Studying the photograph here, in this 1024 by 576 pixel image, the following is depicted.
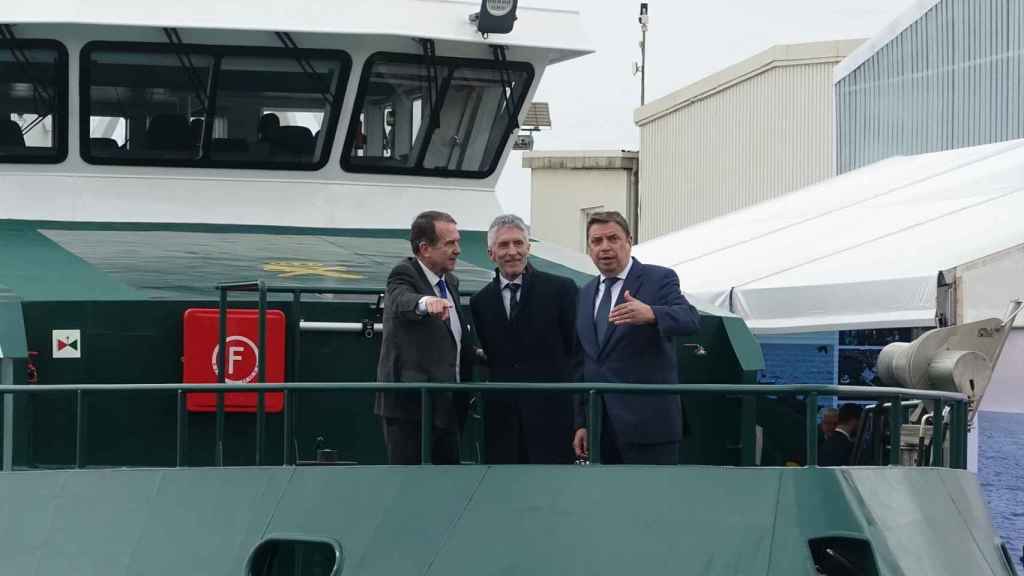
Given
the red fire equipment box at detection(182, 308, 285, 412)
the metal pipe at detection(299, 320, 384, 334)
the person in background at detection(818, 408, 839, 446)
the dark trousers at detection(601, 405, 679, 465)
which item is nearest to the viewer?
the dark trousers at detection(601, 405, 679, 465)

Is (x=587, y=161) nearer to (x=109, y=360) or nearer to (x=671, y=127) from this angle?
(x=671, y=127)

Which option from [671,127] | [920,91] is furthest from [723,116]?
[920,91]

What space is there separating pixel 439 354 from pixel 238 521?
1.06 metres

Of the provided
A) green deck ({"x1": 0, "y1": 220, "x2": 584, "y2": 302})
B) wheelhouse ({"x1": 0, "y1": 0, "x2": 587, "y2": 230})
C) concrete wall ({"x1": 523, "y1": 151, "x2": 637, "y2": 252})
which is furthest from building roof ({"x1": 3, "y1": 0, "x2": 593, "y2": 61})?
concrete wall ({"x1": 523, "y1": 151, "x2": 637, "y2": 252})

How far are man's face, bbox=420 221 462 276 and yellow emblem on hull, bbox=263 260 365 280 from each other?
1206 mm

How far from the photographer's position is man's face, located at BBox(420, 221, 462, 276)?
7.50 meters

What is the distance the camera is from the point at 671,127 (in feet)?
120

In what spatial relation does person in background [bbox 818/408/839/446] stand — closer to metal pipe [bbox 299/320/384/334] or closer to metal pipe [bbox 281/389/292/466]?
metal pipe [bbox 299/320/384/334]

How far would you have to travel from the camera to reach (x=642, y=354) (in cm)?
736

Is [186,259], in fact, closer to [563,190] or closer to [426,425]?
[426,425]

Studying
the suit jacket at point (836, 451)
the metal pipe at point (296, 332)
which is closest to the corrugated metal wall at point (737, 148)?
the suit jacket at point (836, 451)

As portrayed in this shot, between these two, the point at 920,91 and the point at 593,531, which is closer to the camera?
the point at 593,531

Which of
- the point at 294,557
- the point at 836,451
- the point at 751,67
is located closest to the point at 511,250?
the point at 294,557

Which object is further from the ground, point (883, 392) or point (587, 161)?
point (587, 161)
